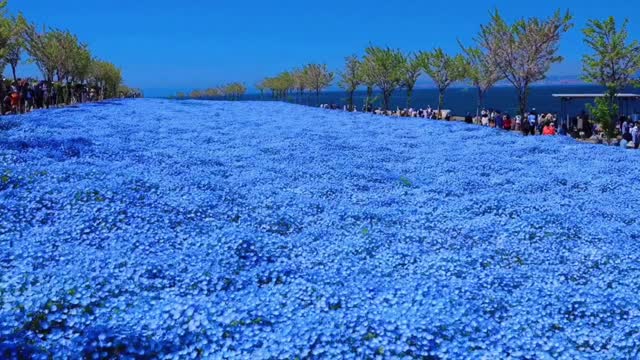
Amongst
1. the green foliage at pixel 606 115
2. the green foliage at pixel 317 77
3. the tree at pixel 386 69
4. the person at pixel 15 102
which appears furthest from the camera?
the green foliage at pixel 317 77

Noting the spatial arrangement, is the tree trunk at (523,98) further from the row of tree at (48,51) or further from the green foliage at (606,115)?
the row of tree at (48,51)

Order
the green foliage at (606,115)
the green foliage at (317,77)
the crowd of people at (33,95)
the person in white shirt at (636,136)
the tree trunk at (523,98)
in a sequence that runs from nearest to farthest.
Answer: the person in white shirt at (636,136)
the green foliage at (606,115)
the crowd of people at (33,95)
the tree trunk at (523,98)
the green foliage at (317,77)

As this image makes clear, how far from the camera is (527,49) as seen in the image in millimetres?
36656

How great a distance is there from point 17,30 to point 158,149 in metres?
24.5

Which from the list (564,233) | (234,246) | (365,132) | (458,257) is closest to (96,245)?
(234,246)

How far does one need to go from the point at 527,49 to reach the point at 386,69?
1784cm

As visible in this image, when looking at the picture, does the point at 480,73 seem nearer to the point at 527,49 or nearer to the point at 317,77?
the point at 527,49

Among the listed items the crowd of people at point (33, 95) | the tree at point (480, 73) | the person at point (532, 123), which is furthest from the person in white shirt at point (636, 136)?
the crowd of people at point (33, 95)

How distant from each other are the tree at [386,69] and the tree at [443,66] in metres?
2.19

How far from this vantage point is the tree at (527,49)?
36.3 m

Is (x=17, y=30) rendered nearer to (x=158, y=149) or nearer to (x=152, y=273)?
(x=158, y=149)

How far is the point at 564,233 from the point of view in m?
11.2

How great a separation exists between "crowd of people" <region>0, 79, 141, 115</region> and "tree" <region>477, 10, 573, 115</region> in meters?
28.5

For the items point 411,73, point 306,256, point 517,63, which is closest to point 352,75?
point 411,73
